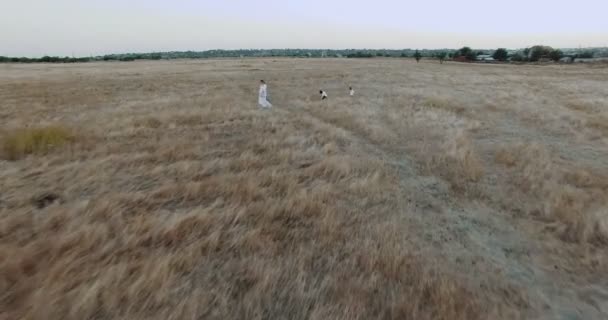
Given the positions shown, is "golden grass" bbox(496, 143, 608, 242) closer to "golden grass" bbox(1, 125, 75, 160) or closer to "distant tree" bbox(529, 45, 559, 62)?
"golden grass" bbox(1, 125, 75, 160)

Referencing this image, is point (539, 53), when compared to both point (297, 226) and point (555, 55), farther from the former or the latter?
point (297, 226)

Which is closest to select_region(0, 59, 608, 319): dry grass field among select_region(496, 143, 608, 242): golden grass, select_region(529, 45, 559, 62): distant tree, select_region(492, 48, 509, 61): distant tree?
select_region(496, 143, 608, 242): golden grass

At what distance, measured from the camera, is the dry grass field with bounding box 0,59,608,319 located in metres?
3.24

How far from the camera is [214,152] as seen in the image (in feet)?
27.6

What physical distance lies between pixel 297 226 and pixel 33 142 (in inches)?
282

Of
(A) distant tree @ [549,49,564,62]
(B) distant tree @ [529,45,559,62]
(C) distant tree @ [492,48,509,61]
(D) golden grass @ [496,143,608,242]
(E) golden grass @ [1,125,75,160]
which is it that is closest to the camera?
(D) golden grass @ [496,143,608,242]

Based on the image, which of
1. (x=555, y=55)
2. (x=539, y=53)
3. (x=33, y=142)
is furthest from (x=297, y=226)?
(x=539, y=53)

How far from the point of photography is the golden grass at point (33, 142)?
7691 millimetres

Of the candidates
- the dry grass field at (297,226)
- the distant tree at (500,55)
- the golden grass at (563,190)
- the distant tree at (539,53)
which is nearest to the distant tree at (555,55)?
the distant tree at (539,53)

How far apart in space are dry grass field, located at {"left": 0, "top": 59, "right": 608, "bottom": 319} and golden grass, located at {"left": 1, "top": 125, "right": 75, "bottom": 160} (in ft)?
0.14

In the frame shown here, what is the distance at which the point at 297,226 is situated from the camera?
15.6 ft

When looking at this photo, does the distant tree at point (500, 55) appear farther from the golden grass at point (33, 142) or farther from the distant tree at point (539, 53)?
the golden grass at point (33, 142)

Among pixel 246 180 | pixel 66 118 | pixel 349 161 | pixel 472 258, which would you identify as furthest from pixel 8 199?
pixel 66 118

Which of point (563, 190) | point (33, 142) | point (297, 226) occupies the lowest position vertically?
point (563, 190)
